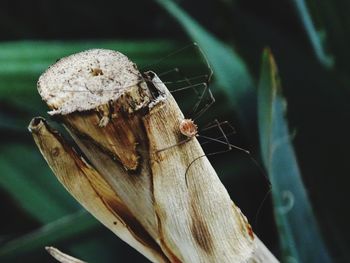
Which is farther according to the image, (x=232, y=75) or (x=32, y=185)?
(x=32, y=185)

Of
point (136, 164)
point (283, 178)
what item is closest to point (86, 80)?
point (136, 164)

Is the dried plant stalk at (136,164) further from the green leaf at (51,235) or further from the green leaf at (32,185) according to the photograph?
the green leaf at (32,185)

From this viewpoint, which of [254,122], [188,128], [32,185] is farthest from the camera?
[32,185]

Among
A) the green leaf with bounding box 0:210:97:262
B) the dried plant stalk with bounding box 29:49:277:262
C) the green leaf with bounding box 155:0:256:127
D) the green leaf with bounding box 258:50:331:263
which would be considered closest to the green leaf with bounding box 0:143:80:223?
the green leaf with bounding box 0:210:97:262

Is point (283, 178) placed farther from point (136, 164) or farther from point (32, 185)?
point (32, 185)

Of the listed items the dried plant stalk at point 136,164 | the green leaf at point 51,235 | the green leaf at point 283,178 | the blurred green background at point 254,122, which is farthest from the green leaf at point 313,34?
the dried plant stalk at point 136,164

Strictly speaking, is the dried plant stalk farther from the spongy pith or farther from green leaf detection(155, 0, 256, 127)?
green leaf detection(155, 0, 256, 127)

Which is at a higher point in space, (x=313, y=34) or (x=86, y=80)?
(x=86, y=80)
